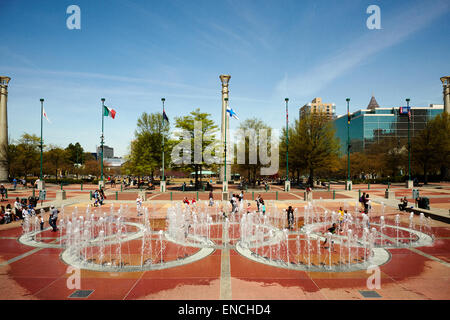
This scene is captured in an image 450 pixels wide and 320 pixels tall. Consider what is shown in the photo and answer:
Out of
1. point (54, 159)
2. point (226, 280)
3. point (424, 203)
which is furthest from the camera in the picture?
point (54, 159)

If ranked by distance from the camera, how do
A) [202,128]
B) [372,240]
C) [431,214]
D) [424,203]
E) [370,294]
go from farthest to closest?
[202,128] → [424,203] → [431,214] → [372,240] → [370,294]

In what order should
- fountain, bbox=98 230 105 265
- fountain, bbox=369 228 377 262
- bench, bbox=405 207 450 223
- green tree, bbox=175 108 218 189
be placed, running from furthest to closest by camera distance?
green tree, bbox=175 108 218 189 < bench, bbox=405 207 450 223 < fountain, bbox=369 228 377 262 < fountain, bbox=98 230 105 265

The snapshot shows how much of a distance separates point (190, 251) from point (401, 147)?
63.3m

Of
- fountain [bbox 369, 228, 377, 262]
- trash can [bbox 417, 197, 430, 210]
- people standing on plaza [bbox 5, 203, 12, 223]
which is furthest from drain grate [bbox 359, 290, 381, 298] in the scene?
people standing on plaza [bbox 5, 203, 12, 223]

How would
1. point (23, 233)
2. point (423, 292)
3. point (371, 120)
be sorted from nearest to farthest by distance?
point (423, 292) < point (23, 233) < point (371, 120)

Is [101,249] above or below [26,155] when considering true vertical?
below

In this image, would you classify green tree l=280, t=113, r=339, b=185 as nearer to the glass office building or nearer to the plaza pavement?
the plaza pavement

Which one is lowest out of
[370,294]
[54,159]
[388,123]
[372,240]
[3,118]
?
[372,240]

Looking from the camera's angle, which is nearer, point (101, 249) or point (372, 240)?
point (101, 249)

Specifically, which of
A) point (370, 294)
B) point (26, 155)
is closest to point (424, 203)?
point (370, 294)

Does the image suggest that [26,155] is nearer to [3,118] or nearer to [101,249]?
→ [3,118]

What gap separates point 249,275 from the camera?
8.90 meters
